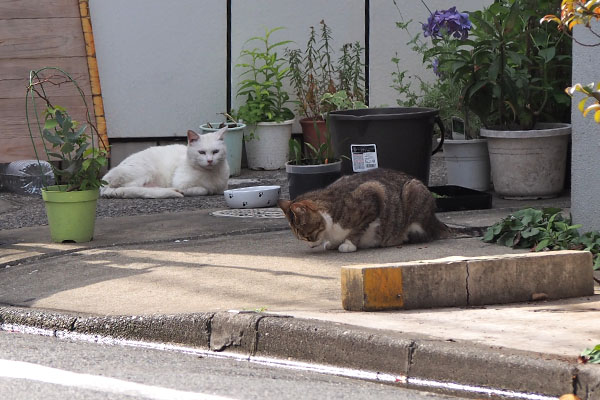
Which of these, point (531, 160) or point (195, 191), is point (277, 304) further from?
point (195, 191)

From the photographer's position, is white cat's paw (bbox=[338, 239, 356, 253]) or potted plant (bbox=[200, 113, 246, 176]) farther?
potted plant (bbox=[200, 113, 246, 176])

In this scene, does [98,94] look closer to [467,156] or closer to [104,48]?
[104,48]

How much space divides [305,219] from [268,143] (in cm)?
493

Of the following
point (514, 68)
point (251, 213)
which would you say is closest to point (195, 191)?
point (251, 213)

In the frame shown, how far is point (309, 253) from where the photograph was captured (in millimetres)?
6312

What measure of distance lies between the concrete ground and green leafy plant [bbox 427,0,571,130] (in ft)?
3.24

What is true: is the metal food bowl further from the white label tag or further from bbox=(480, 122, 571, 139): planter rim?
bbox=(480, 122, 571, 139): planter rim

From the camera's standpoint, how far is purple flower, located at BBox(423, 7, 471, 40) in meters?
8.37

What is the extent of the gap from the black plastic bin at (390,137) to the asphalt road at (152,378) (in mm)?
3511

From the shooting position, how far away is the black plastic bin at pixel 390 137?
7.70 metres

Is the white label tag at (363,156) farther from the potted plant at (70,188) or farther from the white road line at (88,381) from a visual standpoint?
the white road line at (88,381)

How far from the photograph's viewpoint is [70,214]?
693 centimetres

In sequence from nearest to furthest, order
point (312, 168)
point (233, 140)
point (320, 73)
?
point (312, 168) → point (233, 140) → point (320, 73)

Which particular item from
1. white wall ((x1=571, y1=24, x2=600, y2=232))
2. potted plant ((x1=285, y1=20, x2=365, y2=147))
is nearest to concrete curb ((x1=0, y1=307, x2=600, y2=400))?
white wall ((x1=571, y1=24, x2=600, y2=232))
